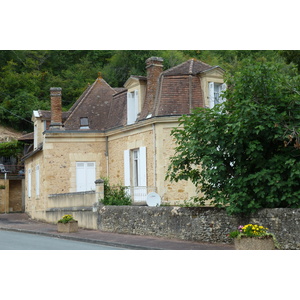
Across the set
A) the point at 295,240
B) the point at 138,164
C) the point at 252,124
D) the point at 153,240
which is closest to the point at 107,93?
the point at 138,164

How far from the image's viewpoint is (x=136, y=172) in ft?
80.7

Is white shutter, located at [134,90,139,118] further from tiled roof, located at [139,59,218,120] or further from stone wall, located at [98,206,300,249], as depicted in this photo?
stone wall, located at [98,206,300,249]

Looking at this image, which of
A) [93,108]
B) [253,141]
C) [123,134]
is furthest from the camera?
[93,108]

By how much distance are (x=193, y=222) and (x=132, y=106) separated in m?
10.1

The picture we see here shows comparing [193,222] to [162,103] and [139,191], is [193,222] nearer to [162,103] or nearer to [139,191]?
[139,191]

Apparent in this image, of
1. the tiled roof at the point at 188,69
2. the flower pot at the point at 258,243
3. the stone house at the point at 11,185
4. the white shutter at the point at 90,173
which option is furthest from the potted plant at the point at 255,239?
the stone house at the point at 11,185

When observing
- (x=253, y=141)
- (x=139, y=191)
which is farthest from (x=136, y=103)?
(x=253, y=141)

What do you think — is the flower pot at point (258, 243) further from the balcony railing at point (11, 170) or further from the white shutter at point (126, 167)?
the balcony railing at point (11, 170)

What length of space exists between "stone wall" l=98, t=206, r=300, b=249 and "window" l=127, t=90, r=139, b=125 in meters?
5.60

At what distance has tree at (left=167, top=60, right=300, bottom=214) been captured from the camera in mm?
14250

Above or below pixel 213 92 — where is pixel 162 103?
below

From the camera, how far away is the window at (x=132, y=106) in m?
24.8

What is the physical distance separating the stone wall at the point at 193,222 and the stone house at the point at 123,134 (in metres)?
3.23

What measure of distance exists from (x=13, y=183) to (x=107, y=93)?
14.9m
